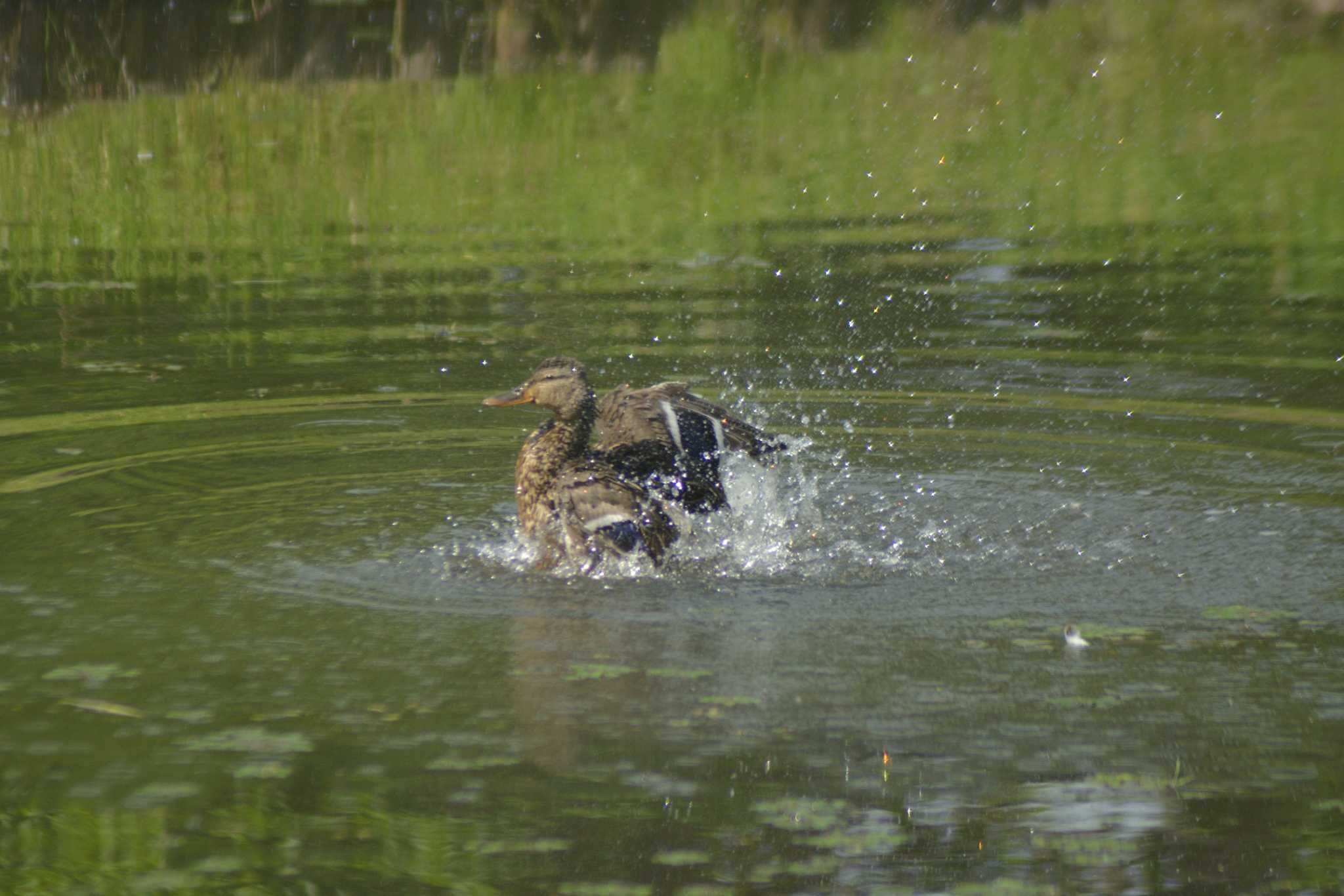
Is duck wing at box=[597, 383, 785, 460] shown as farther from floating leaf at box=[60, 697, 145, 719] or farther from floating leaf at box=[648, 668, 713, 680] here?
floating leaf at box=[60, 697, 145, 719]

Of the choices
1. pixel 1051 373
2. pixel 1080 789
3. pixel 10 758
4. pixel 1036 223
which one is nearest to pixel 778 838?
pixel 1080 789

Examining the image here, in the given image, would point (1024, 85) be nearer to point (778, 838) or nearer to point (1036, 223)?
point (1036, 223)

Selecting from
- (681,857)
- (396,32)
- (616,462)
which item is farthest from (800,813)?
(396,32)

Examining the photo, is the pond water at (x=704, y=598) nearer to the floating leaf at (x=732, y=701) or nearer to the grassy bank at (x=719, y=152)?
the floating leaf at (x=732, y=701)

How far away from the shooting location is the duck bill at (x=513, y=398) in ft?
24.5

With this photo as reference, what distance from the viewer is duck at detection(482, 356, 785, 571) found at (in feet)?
21.4

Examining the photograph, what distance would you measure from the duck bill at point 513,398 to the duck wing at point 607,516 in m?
0.72

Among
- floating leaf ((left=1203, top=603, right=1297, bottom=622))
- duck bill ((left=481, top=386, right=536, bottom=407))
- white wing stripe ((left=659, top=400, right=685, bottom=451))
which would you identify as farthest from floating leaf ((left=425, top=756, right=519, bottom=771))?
duck bill ((left=481, top=386, right=536, bottom=407))

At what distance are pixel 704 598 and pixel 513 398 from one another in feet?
5.79

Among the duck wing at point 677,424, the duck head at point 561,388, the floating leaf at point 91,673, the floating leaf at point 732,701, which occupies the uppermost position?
the duck head at point 561,388

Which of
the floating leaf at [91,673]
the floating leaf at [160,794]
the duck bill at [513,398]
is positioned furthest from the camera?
the duck bill at [513,398]

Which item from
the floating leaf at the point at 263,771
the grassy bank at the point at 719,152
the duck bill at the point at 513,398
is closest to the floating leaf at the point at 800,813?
the floating leaf at the point at 263,771

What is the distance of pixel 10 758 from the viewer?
16.1 ft

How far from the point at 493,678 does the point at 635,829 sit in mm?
1092
